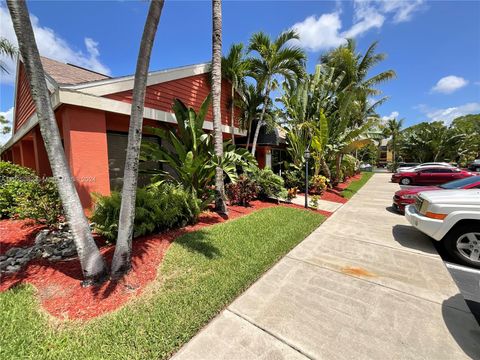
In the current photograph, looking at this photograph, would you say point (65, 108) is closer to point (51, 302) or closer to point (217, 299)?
point (51, 302)

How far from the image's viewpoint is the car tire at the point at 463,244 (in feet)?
13.3

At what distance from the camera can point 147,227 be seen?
4.50 meters

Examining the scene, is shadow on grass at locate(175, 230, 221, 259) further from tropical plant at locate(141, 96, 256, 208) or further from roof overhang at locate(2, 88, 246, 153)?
roof overhang at locate(2, 88, 246, 153)

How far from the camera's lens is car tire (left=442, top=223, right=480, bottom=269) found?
13.3 feet

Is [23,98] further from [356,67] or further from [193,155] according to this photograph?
[356,67]

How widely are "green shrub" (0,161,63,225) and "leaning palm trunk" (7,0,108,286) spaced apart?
264 centimetres

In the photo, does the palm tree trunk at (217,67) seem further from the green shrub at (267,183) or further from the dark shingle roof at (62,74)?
the dark shingle roof at (62,74)

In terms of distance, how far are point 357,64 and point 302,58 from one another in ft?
30.1

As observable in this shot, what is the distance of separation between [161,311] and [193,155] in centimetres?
401

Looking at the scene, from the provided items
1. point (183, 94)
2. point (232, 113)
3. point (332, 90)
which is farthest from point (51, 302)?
point (332, 90)

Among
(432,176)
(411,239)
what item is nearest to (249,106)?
(411,239)

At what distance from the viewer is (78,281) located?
10.4ft

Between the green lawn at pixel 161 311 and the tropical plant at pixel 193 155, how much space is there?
1891 mm

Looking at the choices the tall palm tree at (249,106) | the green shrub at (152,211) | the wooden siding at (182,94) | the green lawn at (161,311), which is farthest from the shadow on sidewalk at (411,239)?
the wooden siding at (182,94)
